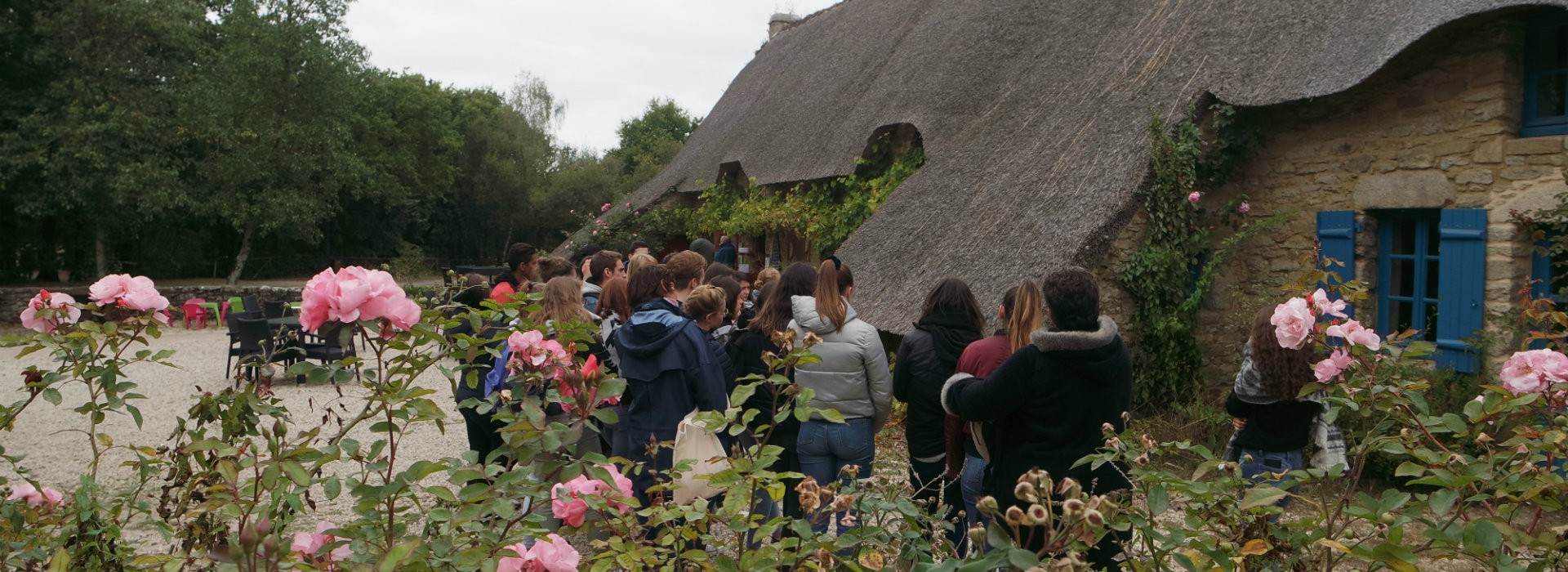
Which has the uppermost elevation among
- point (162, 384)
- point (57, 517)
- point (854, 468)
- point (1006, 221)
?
point (1006, 221)

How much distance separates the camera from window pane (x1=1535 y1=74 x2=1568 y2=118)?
593 centimetres

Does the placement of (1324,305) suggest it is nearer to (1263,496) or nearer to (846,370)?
(1263,496)

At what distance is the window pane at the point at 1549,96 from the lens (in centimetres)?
593

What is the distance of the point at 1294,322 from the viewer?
2432 mm

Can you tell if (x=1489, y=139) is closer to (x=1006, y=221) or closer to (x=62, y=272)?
(x=1006, y=221)

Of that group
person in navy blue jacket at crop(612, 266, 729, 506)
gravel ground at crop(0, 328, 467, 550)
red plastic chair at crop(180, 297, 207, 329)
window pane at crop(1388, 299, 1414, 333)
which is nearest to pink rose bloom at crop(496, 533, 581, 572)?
person in navy blue jacket at crop(612, 266, 729, 506)

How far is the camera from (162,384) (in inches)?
458

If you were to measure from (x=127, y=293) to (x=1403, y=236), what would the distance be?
7.04 metres

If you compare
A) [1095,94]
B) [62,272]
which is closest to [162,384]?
[1095,94]

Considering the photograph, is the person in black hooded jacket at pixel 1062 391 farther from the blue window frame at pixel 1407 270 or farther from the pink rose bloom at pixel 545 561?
the blue window frame at pixel 1407 270

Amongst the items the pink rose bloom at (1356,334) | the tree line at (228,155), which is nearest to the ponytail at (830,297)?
the pink rose bloom at (1356,334)

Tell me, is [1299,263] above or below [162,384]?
above

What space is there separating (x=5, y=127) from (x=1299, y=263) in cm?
2225

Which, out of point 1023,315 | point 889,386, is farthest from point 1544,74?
point 889,386
